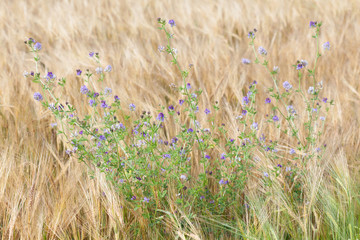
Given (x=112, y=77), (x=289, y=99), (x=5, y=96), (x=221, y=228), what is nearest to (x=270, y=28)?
(x=289, y=99)

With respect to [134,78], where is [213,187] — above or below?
below

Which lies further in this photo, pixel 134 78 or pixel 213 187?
pixel 134 78

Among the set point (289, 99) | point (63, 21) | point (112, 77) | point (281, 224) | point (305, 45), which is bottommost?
point (281, 224)

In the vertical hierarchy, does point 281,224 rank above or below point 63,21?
below

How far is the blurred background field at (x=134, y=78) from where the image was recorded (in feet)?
4.28

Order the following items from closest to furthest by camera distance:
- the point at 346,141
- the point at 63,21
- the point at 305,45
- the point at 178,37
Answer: the point at 346,141, the point at 305,45, the point at 178,37, the point at 63,21

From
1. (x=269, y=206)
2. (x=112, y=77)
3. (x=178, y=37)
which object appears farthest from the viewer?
(x=178, y=37)

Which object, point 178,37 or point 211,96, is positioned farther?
point 178,37

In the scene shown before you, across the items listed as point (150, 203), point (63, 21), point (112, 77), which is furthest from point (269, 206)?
point (63, 21)

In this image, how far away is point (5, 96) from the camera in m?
2.04

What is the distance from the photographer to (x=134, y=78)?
2.26 meters

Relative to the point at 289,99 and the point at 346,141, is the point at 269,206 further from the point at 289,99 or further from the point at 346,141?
the point at 289,99

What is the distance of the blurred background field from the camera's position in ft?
4.28

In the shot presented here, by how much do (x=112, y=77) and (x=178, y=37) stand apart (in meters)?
0.91
